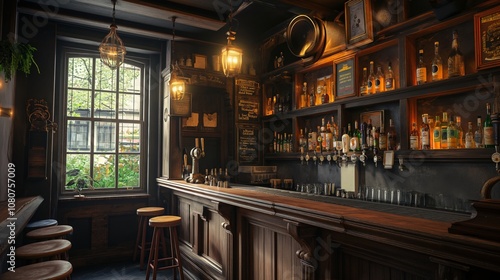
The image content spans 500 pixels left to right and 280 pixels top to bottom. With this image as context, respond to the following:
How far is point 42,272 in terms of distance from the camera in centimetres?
199

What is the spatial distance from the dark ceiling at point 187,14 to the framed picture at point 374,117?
118 centimetres

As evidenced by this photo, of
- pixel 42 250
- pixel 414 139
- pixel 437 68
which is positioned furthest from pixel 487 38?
pixel 42 250

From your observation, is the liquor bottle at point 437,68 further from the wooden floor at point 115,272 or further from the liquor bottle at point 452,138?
the wooden floor at point 115,272

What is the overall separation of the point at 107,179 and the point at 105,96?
127 cm

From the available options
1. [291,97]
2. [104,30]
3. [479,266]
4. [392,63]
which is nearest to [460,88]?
[392,63]

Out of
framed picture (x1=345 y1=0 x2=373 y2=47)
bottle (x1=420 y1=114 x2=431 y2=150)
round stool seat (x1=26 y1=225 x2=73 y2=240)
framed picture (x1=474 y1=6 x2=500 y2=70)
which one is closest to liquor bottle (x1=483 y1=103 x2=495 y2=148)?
framed picture (x1=474 y1=6 x2=500 y2=70)

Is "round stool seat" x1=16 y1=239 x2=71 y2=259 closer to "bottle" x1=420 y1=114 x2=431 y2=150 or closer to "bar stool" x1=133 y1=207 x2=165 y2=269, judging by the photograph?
"bar stool" x1=133 y1=207 x2=165 y2=269

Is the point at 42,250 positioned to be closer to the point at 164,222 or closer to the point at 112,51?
the point at 164,222

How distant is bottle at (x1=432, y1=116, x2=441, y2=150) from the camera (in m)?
2.84

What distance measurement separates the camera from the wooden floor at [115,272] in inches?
161

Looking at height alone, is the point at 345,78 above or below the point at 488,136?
above

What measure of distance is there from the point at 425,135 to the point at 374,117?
2.15 ft

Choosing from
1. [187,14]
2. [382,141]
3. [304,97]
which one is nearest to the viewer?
[382,141]

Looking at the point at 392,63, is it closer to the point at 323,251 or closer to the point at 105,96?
the point at 323,251
